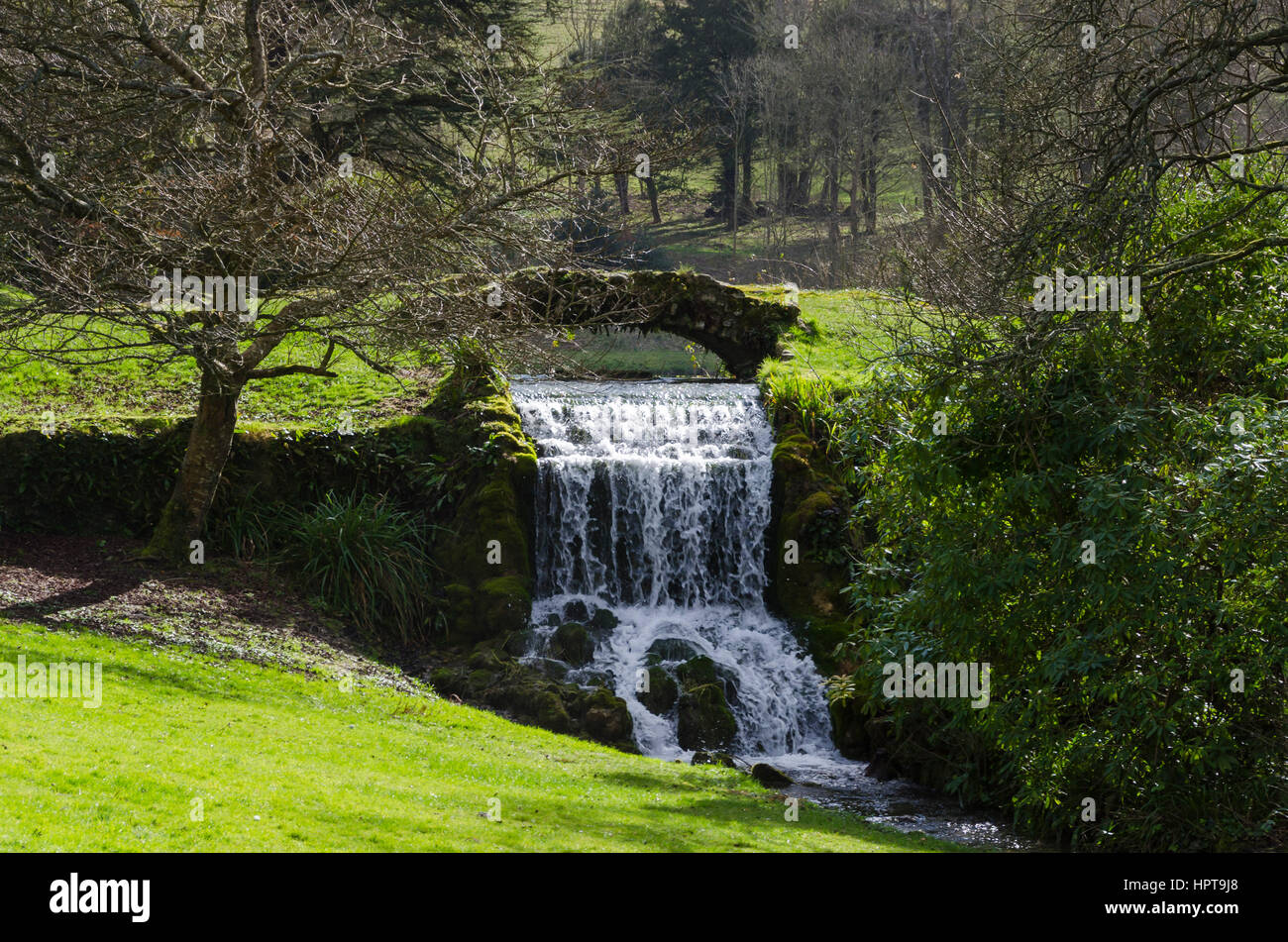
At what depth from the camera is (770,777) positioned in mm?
12070

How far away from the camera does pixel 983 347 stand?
922 cm

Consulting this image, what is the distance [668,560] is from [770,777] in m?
5.30

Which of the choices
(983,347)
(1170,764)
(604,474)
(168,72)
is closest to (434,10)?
(168,72)

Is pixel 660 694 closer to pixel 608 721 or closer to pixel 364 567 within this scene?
pixel 608 721

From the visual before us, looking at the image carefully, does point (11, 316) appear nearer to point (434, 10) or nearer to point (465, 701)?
point (465, 701)

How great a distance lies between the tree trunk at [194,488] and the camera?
573 inches

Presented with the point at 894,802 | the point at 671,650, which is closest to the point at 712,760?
the point at 894,802

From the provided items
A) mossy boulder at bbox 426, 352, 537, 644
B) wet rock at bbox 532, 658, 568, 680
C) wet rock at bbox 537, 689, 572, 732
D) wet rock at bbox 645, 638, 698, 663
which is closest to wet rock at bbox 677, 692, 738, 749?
wet rock at bbox 645, 638, 698, 663

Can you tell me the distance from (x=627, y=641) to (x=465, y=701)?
2.67m

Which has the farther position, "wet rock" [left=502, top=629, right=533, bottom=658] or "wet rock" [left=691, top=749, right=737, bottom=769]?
"wet rock" [left=502, top=629, right=533, bottom=658]

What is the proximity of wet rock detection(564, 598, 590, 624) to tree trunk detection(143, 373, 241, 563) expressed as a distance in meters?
4.97

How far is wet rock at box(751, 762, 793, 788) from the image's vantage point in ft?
39.5

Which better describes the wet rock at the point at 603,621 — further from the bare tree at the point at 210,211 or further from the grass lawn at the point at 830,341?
the grass lawn at the point at 830,341

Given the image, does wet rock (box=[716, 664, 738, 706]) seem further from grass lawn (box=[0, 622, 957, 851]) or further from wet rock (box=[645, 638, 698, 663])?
grass lawn (box=[0, 622, 957, 851])
